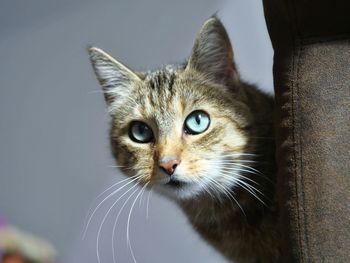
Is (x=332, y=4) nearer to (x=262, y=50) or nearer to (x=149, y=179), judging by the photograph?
(x=149, y=179)

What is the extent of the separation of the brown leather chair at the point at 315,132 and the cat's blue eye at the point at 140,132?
432mm

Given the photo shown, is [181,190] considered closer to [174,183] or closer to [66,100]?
[174,183]

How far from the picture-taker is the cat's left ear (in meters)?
1.10

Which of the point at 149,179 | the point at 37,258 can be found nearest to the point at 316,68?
the point at 149,179

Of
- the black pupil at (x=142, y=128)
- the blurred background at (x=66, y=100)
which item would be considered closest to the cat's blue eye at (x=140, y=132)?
the black pupil at (x=142, y=128)

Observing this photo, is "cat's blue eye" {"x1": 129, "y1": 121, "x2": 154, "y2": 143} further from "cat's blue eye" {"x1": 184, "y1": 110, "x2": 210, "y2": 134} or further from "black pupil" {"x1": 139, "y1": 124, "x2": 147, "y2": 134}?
"cat's blue eye" {"x1": 184, "y1": 110, "x2": 210, "y2": 134}

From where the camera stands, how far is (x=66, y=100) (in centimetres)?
210

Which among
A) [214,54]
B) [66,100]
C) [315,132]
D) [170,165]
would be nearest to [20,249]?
[66,100]

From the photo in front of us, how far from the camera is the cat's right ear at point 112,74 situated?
1261 mm

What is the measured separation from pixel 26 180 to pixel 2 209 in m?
0.17

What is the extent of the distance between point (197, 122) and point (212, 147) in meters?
0.09

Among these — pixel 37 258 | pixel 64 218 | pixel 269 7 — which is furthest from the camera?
pixel 64 218

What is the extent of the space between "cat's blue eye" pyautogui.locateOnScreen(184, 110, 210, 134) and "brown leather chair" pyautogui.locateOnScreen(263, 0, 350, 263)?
309mm

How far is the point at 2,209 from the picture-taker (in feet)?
6.90
